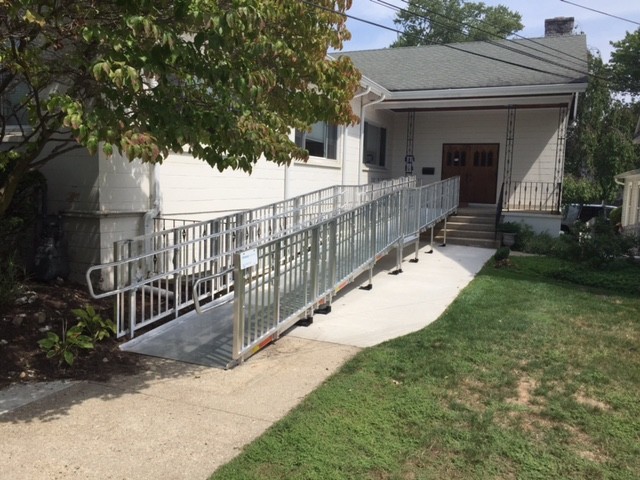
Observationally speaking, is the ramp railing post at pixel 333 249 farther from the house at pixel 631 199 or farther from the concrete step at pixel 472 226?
the house at pixel 631 199

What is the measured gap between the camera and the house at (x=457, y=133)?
12328 mm

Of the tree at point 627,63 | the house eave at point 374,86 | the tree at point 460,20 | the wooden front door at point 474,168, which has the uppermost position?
the tree at point 460,20

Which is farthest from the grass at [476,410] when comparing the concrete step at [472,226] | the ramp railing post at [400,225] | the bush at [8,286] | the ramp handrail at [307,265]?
the concrete step at [472,226]

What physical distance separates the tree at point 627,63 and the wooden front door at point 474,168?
2363 centimetres

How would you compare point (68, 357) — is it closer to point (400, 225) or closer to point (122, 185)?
point (122, 185)

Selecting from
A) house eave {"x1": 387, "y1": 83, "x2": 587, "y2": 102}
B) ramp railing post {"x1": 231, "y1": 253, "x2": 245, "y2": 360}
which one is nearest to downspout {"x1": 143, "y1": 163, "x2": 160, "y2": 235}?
ramp railing post {"x1": 231, "y1": 253, "x2": 245, "y2": 360}

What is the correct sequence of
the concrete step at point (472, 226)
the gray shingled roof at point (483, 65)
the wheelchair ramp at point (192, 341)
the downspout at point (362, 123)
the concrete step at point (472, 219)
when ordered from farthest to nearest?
1. the gray shingled roof at point (483, 65)
2. the downspout at point (362, 123)
3. the concrete step at point (472, 219)
4. the concrete step at point (472, 226)
5. the wheelchair ramp at point (192, 341)

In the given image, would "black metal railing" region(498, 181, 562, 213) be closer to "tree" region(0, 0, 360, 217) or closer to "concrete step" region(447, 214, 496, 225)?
"concrete step" region(447, 214, 496, 225)

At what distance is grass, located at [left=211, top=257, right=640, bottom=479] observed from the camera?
3488 mm

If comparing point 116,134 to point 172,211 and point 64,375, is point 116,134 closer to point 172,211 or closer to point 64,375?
point 64,375

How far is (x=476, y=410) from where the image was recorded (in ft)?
14.1

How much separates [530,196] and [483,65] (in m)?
4.20

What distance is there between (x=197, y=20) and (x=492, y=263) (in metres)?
8.74

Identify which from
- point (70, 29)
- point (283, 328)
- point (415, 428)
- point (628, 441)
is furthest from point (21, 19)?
point (628, 441)
